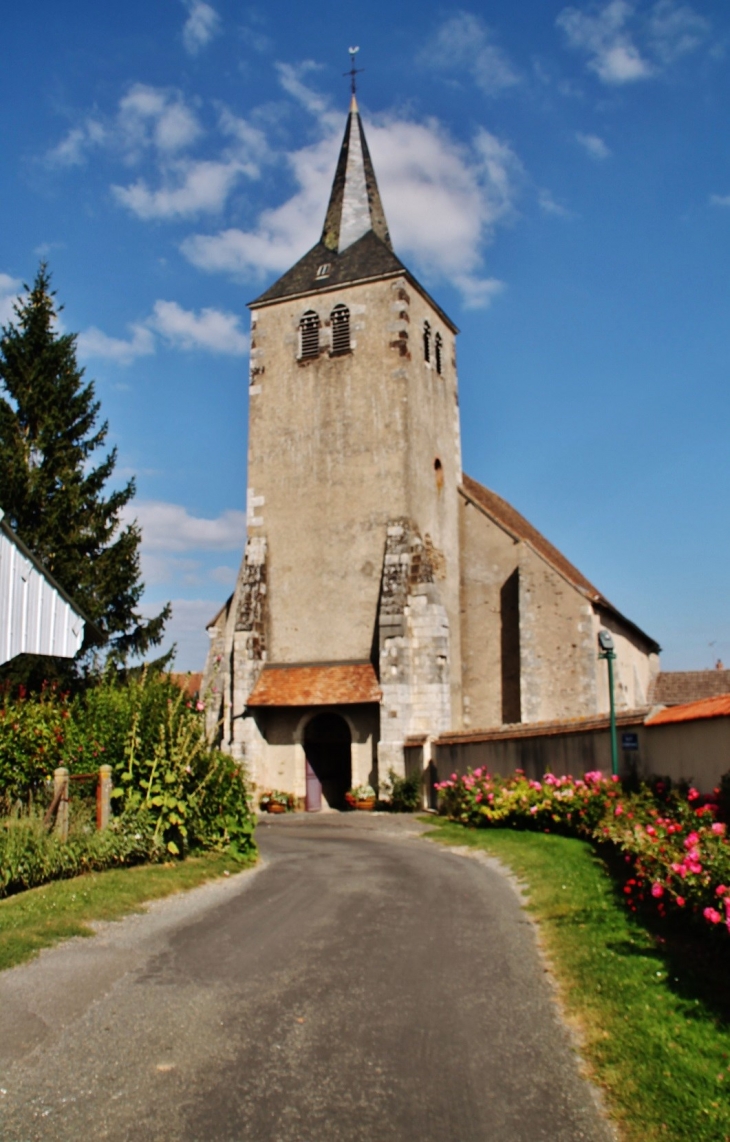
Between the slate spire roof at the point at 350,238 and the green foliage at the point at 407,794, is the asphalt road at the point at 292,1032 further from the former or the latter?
the slate spire roof at the point at 350,238

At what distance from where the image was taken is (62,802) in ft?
32.9

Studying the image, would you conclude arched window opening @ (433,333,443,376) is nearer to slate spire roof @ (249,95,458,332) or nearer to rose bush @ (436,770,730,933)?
slate spire roof @ (249,95,458,332)

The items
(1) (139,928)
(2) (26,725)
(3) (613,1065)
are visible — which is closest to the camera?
(3) (613,1065)

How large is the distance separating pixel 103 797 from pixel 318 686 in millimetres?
12061

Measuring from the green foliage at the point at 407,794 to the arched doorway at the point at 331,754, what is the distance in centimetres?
278

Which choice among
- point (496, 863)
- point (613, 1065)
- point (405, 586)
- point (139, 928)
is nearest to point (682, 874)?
point (613, 1065)

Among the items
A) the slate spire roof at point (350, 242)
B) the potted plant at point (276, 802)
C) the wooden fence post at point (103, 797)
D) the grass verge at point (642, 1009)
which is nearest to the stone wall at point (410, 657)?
the potted plant at point (276, 802)

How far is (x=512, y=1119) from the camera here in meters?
4.18

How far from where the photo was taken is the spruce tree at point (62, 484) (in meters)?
20.3

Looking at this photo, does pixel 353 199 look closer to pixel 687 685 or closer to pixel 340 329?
pixel 340 329

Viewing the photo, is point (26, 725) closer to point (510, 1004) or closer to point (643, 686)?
point (510, 1004)

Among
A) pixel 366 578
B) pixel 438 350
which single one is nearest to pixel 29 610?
pixel 366 578

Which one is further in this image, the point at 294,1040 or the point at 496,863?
the point at 496,863

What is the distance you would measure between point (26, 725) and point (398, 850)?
579 cm
